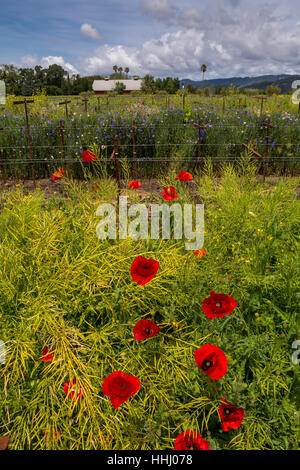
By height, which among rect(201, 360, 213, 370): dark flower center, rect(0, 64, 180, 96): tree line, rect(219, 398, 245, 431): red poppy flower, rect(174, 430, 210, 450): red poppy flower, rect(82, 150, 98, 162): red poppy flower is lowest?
rect(174, 430, 210, 450): red poppy flower

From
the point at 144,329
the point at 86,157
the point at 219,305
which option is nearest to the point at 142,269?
the point at 144,329

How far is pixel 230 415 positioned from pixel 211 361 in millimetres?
227

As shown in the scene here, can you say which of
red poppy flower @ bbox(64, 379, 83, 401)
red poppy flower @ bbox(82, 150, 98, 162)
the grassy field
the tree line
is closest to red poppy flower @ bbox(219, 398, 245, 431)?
the grassy field

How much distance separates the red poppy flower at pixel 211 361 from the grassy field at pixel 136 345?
0.17 metres

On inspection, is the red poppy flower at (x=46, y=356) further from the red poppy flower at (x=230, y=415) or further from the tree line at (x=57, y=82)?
the tree line at (x=57, y=82)

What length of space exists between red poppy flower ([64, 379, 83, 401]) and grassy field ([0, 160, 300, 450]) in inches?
0.9

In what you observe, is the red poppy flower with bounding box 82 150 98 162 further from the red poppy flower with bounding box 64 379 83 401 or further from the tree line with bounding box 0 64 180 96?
the tree line with bounding box 0 64 180 96

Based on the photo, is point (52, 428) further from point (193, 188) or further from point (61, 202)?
point (193, 188)

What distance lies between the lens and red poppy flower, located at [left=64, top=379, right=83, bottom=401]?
1.43 m

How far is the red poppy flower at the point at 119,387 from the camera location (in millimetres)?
1242

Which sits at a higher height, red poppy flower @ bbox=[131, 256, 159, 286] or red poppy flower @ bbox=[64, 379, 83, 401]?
red poppy flower @ bbox=[131, 256, 159, 286]

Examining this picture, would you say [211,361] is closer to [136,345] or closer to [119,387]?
[119,387]

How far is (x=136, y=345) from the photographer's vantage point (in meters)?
1.81

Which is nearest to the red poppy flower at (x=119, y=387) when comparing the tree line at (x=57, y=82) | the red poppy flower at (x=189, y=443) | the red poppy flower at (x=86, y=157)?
the red poppy flower at (x=189, y=443)
